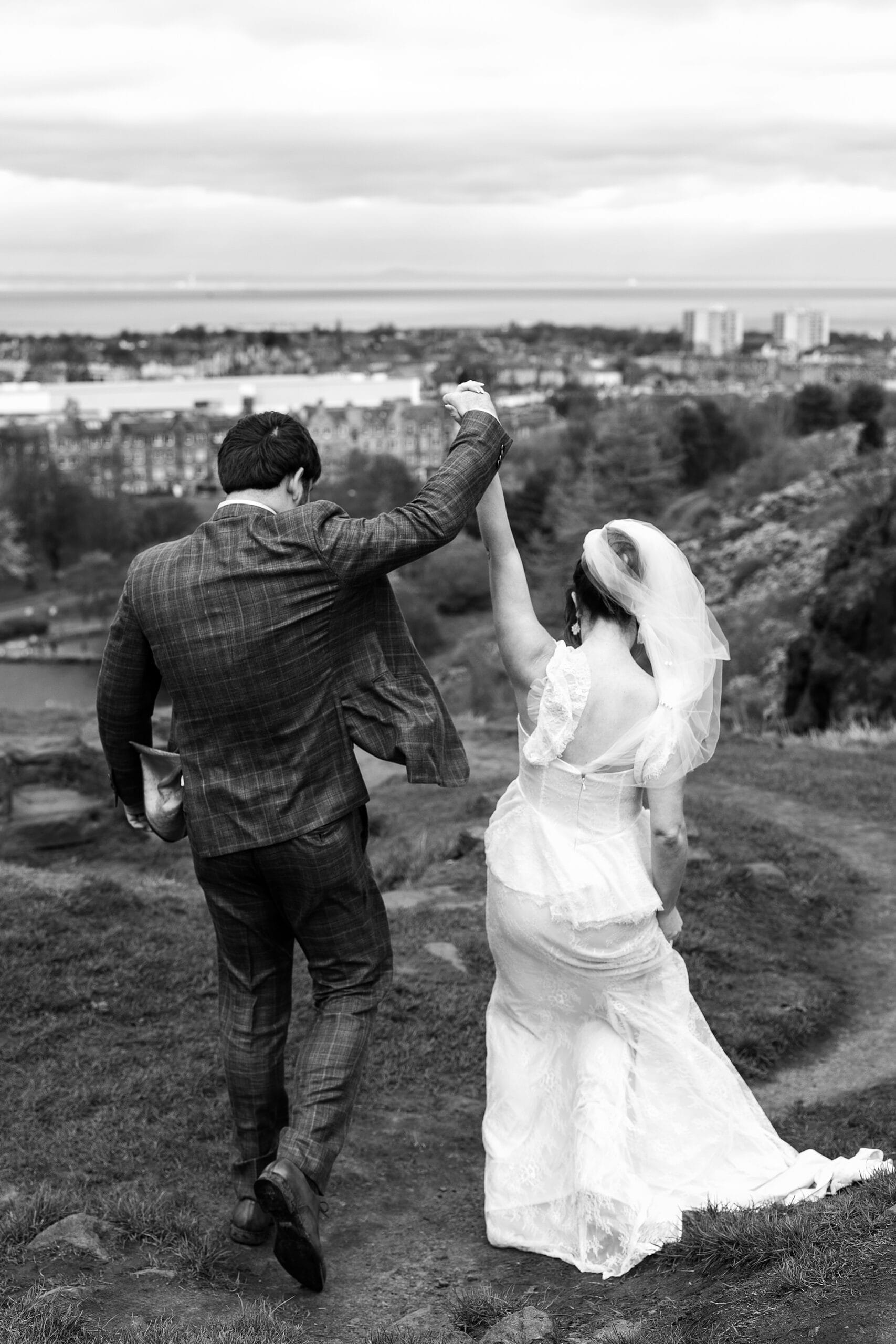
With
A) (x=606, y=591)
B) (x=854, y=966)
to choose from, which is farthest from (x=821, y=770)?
(x=606, y=591)

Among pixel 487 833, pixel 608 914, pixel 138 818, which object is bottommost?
pixel 608 914

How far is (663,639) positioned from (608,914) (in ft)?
2.64

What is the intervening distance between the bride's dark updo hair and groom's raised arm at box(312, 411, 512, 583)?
1.69ft

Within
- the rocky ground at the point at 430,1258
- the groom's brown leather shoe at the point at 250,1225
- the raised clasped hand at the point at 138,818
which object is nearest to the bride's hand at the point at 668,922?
the rocky ground at the point at 430,1258

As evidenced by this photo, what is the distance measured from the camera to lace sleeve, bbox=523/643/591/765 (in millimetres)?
4102

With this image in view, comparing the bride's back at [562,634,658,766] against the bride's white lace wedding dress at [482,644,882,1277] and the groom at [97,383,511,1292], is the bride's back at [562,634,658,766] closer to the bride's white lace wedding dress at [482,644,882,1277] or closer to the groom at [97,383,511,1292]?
the bride's white lace wedding dress at [482,644,882,1277]

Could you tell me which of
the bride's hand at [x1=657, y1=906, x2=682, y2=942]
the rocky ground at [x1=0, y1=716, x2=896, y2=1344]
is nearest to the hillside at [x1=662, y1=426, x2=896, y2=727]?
the rocky ground at [x1=0, y1=716, x2=896, y2=1344]

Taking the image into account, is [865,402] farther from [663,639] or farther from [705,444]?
[663,639]

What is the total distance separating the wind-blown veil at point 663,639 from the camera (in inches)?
161

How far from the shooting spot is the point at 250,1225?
Result: 402 centimetres

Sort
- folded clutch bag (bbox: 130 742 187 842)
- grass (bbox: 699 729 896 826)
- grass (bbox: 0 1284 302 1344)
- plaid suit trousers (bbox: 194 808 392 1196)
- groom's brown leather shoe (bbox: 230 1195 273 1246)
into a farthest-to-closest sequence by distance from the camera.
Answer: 1. grass (bbox: 699 729 896 826)
2. groom's brown leather shoe (bbox: 230 1195 273 1246)
3. folded clutch bag (bbox: 130 742 187 842)
4. plaid suit trousers (bbox: 194 808 392 1196)
5. grass (bbox: 0 1284 302 1344)

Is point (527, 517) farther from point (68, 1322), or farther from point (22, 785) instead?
point (68, 1322)

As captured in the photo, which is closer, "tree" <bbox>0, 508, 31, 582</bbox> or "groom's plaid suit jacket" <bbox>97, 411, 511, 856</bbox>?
"groom's plaid suit jacket" <bbox>97, 411, 511, 856</bbox>

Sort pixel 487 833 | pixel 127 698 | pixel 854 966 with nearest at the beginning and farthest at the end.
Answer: pixel 127 698
pixel 487 833
pixel 854 966
